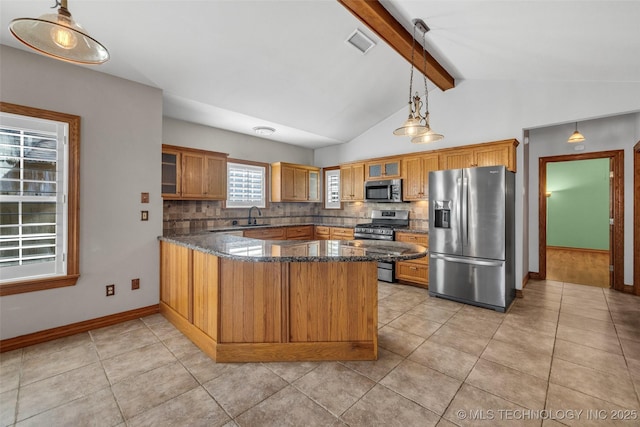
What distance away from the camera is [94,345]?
2.65m

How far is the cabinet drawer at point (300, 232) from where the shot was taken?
18.1 feet

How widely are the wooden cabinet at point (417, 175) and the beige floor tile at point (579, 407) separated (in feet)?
10.1

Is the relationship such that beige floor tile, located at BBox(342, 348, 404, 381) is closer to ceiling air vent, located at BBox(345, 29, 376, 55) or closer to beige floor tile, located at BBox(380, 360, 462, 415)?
beige floor tile, located at BBox(380, 360, 462, 415)

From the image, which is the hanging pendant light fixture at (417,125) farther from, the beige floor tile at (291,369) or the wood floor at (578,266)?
the wood floor at (578,266)

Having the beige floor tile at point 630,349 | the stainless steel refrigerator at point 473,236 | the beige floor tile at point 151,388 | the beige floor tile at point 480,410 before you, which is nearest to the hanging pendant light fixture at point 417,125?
the stainless steel refrigerator at point 473,236

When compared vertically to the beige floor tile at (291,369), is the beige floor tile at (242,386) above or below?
Result: below

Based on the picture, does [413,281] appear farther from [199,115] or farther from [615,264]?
[199,115]

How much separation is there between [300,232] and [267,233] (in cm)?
85

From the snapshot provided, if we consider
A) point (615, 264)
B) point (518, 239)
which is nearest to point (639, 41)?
point (518, 239)

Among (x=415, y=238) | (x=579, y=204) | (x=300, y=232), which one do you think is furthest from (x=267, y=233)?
(x=579, y=204)

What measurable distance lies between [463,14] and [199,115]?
3609 mm

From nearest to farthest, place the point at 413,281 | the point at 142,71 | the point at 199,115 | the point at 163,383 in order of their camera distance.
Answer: the point at 163,383 → the point at 142,71 → the point at 199,115 → the point at 413,281

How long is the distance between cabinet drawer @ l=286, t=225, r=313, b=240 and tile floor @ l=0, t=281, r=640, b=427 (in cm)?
279

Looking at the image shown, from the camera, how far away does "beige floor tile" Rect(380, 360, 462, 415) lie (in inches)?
74.1
